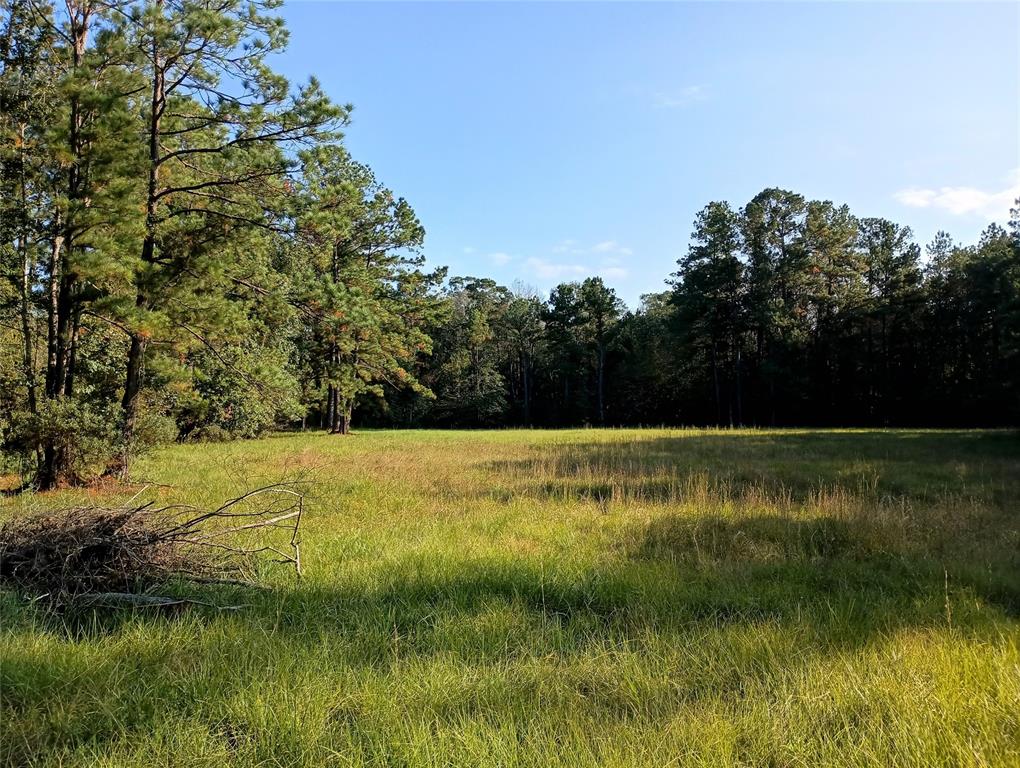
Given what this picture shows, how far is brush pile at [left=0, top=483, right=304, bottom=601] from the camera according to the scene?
12.7ft

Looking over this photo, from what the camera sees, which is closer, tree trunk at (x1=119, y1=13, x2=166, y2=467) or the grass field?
the grass field

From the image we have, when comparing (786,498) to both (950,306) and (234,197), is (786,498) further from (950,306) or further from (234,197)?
(950,306)

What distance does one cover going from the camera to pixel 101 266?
8.12 m

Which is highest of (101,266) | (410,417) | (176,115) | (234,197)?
(176,115)

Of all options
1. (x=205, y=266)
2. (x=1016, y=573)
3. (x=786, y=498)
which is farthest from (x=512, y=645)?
(x=205, y=266)

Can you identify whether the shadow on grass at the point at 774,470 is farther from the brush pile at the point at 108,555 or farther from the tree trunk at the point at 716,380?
the tree trunk at the point at 716,380

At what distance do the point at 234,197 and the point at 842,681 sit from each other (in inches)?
465

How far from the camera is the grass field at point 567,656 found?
2221 millimetres

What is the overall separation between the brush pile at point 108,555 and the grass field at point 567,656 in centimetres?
36

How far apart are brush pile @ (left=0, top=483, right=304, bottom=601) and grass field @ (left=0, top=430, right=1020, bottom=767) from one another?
0.36m

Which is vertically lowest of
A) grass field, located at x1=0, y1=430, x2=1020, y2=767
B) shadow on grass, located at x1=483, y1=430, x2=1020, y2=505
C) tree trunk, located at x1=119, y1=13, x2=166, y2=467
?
shadow on grass, located at x1=483, y1=430, x2=1020, y2=505

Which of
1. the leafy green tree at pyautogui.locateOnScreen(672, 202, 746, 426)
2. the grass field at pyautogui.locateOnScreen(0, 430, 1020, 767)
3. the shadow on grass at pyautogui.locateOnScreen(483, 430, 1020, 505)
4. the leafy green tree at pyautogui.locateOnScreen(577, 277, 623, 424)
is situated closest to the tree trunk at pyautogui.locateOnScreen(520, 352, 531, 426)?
the leafy green tree at pyautogui.locateOnScreen(577, 277, 623, 424)

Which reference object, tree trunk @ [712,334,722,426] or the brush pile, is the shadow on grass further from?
tree trunk @ [712,334,722,426]

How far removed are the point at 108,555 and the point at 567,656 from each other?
371 cm
